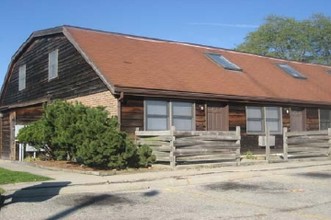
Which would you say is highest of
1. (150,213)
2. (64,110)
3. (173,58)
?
(173,58)

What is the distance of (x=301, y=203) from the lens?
8711 millimetres

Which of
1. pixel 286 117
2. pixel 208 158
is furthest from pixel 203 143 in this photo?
pixel 286 117

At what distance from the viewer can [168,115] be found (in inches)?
699

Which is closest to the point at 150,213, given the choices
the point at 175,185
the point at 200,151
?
the point at 175,185

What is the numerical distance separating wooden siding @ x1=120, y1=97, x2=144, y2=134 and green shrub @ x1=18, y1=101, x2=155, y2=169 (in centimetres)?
171

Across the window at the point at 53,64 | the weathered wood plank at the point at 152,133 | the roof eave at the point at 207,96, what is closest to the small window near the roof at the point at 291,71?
the roof eave at the point at 207,96

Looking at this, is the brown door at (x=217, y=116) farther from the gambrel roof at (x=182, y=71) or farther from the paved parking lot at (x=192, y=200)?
the paved parking lot at (x=192, y=200)

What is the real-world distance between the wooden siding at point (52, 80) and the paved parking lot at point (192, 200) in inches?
288

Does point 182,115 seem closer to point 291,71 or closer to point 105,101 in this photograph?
point 105,101

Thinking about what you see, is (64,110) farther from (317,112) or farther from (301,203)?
(317,112)

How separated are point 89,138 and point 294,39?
46.9 m

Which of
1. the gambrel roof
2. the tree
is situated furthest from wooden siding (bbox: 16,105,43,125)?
the tree

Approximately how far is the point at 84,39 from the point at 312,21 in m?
44.3

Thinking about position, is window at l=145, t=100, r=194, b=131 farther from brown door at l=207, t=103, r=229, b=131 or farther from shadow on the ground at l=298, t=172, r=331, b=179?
shadow on the ground at l=298, t=172, r=331, b=179
